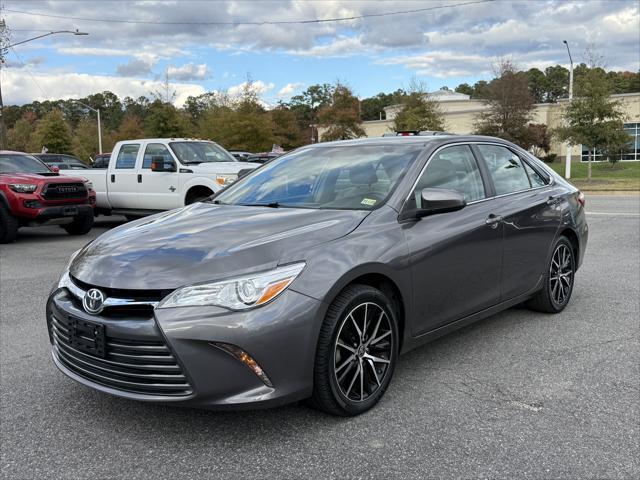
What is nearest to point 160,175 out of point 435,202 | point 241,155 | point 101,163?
point 101,163

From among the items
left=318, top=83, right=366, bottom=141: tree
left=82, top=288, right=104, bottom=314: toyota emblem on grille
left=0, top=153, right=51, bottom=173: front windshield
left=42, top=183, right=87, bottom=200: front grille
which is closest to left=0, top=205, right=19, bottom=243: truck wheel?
left=42, top=183, right=87, bottom=200: front grille

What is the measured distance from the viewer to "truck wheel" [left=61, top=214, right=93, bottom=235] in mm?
12211

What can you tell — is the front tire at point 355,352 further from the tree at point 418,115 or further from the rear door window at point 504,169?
the tree at point 418,115

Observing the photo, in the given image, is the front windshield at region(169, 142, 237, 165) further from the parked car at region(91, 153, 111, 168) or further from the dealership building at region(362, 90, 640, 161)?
the dealership building at region(362, 90, 640, 161)

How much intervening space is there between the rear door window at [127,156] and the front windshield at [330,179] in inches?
351

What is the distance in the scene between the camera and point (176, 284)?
3.03 meters

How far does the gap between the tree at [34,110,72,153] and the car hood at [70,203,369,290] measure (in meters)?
56.0

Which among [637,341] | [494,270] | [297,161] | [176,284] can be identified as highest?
[297,161]

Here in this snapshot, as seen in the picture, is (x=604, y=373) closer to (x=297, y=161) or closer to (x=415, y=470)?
(x=415, y=470)

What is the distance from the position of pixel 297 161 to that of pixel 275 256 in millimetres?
1837

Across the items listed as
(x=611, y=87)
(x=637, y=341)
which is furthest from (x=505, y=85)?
(x=637, y=341)

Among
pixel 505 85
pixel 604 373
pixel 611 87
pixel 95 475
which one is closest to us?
pixel 95 475

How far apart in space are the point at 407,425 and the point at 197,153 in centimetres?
1037

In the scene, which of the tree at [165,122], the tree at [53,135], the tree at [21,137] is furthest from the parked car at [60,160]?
the tree at [21,137]
